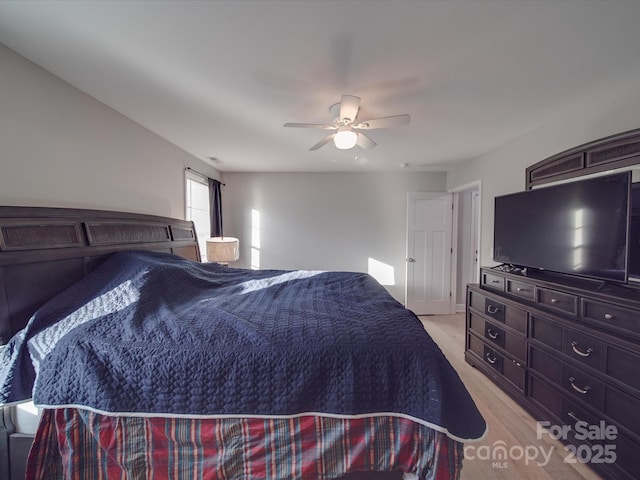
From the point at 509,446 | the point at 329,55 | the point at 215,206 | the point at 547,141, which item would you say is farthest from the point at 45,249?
the point at 547,141

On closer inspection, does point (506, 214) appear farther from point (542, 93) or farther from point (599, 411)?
point (599, 411)

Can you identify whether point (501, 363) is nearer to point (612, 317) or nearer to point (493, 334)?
point (493, 334)

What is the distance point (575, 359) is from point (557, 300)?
38 centimetres

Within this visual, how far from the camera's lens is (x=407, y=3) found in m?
1.13

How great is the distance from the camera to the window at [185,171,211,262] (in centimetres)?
344

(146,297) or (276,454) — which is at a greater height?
(146,297)

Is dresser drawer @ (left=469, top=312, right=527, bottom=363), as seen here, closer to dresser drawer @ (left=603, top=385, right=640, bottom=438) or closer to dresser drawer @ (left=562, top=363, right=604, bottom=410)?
dresser drawer @ (left=562, top=363, right=604, bottom=410)

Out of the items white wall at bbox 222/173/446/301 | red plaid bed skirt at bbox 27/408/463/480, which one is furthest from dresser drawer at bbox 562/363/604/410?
white wall at bbox 222/173/446/301

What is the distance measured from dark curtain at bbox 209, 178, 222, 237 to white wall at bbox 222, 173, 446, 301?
286 millimetres

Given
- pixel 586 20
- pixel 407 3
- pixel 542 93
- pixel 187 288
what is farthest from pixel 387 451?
pixel 542 93

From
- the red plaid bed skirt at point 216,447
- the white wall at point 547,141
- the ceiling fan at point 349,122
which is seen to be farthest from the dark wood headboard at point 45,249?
the white wall at point 547,141

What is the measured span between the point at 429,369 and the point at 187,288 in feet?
5.35

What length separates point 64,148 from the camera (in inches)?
68.6

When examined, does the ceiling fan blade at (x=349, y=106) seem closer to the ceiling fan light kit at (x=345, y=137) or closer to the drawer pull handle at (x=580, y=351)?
the ceiling fan light kit at (x=345, y=137)
